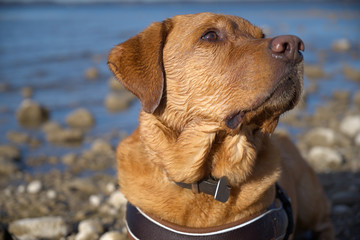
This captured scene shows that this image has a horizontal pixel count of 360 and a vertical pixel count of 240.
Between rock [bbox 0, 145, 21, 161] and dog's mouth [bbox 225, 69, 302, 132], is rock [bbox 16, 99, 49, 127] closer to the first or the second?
rock [bbox 0, 145, 21, 161]

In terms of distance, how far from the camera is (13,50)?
60.3ft

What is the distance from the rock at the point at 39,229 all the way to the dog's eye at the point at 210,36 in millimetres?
2583

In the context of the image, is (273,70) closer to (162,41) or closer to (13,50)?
(162,41)

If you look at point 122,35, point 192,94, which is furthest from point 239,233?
point 122,35

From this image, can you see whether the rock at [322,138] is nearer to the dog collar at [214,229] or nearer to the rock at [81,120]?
the dog collar at [214,229]

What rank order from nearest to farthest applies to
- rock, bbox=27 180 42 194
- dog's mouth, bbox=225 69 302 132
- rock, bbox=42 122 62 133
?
1. dog's mouth, bbox=225 69 302 132
2. rock, bbox=27 180 42 194
3. rock, bbox=42 122 62 133

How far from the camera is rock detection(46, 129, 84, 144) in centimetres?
762

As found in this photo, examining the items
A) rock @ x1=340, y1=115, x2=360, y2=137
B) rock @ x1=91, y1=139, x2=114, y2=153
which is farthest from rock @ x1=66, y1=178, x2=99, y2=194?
rock @ x1=340, y1=115, x2=360, y2=137

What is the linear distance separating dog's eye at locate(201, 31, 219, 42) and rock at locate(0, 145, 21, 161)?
4.71 meters

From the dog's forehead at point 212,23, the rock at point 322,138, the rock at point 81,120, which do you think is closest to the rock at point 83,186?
the dog's forehead at point 212,23

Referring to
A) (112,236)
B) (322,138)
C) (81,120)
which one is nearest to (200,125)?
(112,236)

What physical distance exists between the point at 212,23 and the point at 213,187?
1.36 meters

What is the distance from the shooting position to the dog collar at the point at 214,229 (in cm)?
295

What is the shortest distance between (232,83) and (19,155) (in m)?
5.10
